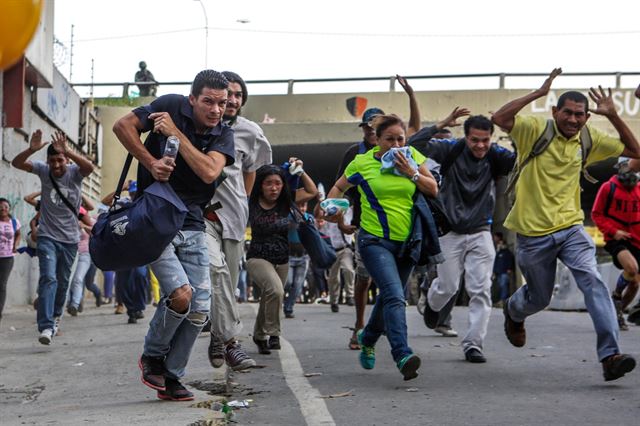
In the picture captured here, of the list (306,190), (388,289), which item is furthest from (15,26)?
(306,190)

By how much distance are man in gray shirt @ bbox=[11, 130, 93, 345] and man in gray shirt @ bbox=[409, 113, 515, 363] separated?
3782 mm

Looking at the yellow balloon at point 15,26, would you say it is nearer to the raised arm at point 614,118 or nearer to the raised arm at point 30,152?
the raised arm at point 614,118

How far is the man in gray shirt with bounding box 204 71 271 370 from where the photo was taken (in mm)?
7582

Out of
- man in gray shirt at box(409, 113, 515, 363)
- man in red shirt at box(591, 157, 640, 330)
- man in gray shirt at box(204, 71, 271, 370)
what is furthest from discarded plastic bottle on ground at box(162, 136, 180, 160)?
man in red shirt at box(591, 157, 640, 330)

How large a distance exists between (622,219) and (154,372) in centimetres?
700

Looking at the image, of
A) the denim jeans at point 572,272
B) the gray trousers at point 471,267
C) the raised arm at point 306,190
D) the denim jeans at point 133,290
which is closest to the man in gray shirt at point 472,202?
the gray trousers at point 471,267

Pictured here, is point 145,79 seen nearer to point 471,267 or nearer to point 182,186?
point 471,267

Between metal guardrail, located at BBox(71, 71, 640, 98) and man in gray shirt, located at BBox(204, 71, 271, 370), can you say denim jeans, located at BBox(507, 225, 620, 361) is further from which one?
metal guardrail, located at BBox(71, 71, 640, 98)

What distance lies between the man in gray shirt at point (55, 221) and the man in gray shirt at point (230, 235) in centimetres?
334

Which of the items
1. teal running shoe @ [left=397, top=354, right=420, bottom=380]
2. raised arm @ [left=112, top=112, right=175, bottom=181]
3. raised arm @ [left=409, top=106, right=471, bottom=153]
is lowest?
teal running shoe @ [left=397, top=354, right=420, bottom=380]

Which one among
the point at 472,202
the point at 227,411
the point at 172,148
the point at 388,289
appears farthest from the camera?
the point at 472,202

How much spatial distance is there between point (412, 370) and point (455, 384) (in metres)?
0.44

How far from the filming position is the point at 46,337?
1041 centimetres

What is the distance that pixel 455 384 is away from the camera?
7164 millimetres
